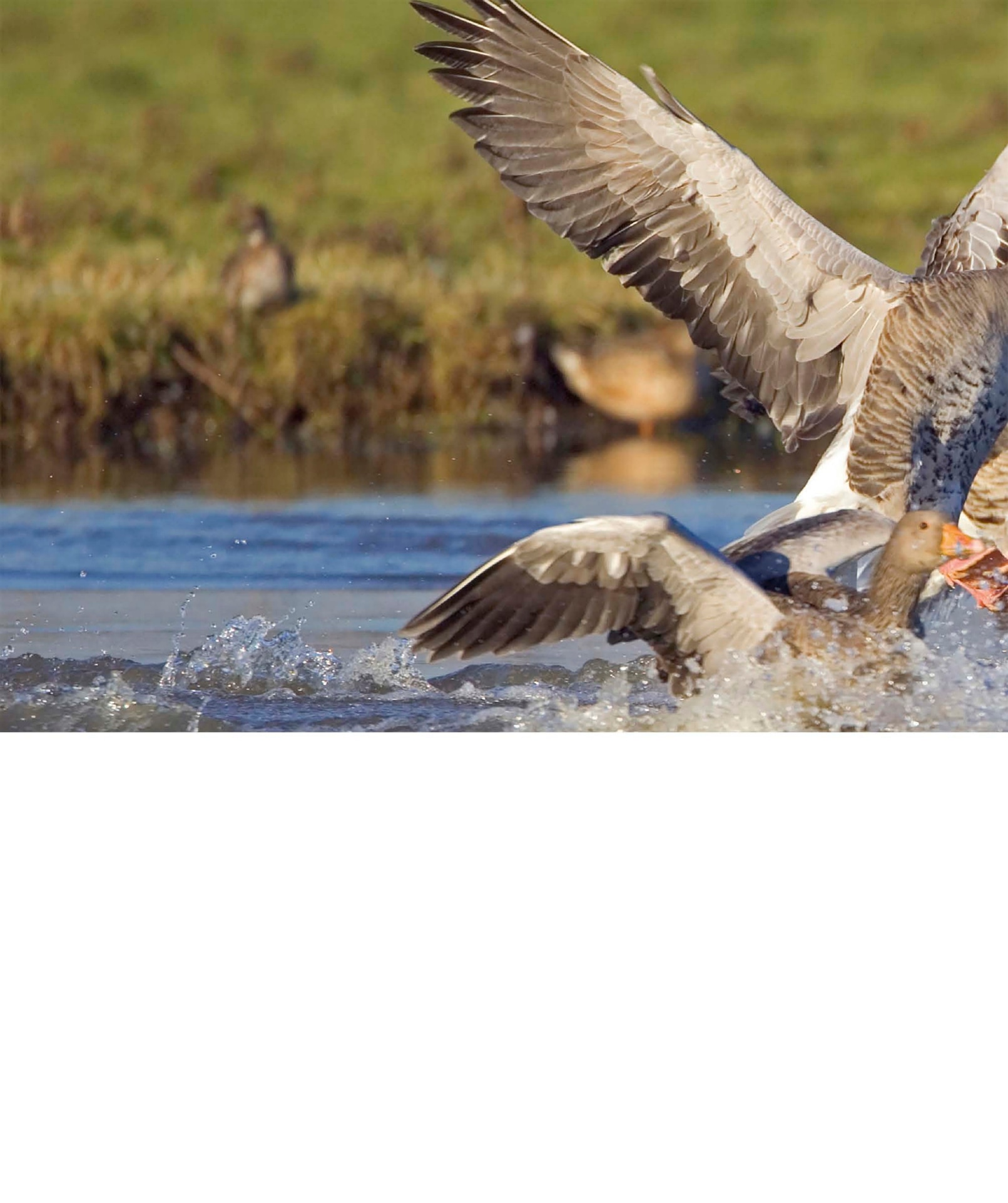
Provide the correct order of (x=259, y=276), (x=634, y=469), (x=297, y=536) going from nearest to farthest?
(x=297, y=536) → (x=634, y=469) → (x=259, y=276)

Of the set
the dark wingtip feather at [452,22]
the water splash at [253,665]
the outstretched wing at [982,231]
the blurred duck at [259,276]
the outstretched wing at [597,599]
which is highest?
the dark wingtip feather at [452,22]

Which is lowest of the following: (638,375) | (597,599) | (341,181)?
(597,599)

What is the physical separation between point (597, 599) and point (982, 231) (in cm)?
255

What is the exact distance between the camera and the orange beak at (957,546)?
17.9ft

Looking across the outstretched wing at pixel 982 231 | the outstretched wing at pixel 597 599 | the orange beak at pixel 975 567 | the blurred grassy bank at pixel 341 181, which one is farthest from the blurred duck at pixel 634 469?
the outstretched wing at pixel 597 599

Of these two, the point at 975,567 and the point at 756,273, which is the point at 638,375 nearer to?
the point at 756,273

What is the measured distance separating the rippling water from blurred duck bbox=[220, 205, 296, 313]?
3.19 m

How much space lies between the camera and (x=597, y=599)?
16.9 feet

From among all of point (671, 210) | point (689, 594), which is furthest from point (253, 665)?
point (671, 210)

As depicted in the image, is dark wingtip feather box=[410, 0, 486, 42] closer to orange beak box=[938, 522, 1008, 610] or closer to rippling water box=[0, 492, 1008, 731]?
rippling water box=[0, 492, 1008, 731]

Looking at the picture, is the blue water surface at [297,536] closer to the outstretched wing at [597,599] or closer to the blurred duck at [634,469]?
the blurred duck at [634,469]

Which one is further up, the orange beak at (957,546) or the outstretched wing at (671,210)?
the outstretched wing at (671,210)

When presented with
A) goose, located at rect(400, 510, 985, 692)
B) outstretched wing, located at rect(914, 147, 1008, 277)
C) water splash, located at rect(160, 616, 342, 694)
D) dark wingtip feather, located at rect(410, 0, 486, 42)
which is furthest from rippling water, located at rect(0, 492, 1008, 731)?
dark wingtip feather, located at rect(410, 0, 486, 42)

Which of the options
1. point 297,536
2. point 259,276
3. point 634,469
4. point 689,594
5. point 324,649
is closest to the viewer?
point 689,594
